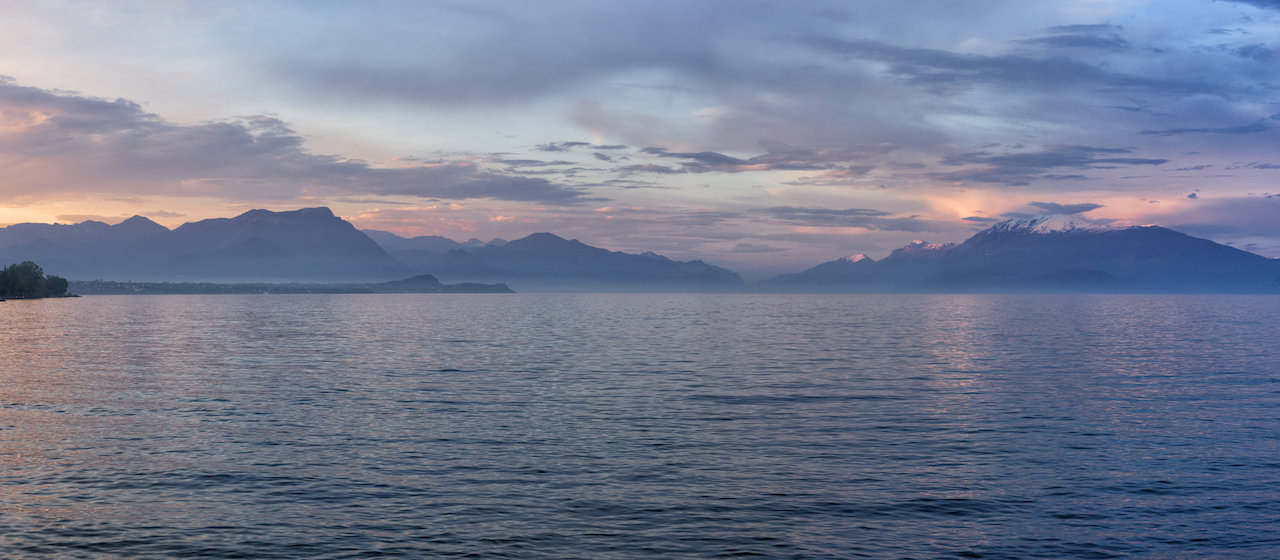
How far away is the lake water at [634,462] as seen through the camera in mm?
26406

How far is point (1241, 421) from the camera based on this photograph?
50.2m

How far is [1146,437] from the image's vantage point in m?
44.7

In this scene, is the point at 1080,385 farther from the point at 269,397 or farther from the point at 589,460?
the point at 269,397

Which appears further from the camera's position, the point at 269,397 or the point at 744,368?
the point at 744,368

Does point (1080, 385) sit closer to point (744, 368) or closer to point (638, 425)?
point (744, 368)

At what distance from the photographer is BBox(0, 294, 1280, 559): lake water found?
26.4 metres

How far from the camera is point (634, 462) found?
37.1 m

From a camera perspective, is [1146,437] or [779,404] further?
[779,404]

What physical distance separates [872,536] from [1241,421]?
36967 mm

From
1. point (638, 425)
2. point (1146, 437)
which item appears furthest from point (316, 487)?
point (1146, 437)

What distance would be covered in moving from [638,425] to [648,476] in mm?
12727

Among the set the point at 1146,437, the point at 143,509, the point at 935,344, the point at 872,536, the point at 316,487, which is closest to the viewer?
the point at 872,536

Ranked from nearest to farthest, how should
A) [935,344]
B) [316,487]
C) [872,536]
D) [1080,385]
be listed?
[872,536]
[316,487]
[1080,385]
[935,344]

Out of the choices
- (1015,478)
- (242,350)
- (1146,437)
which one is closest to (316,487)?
(1015,478)
